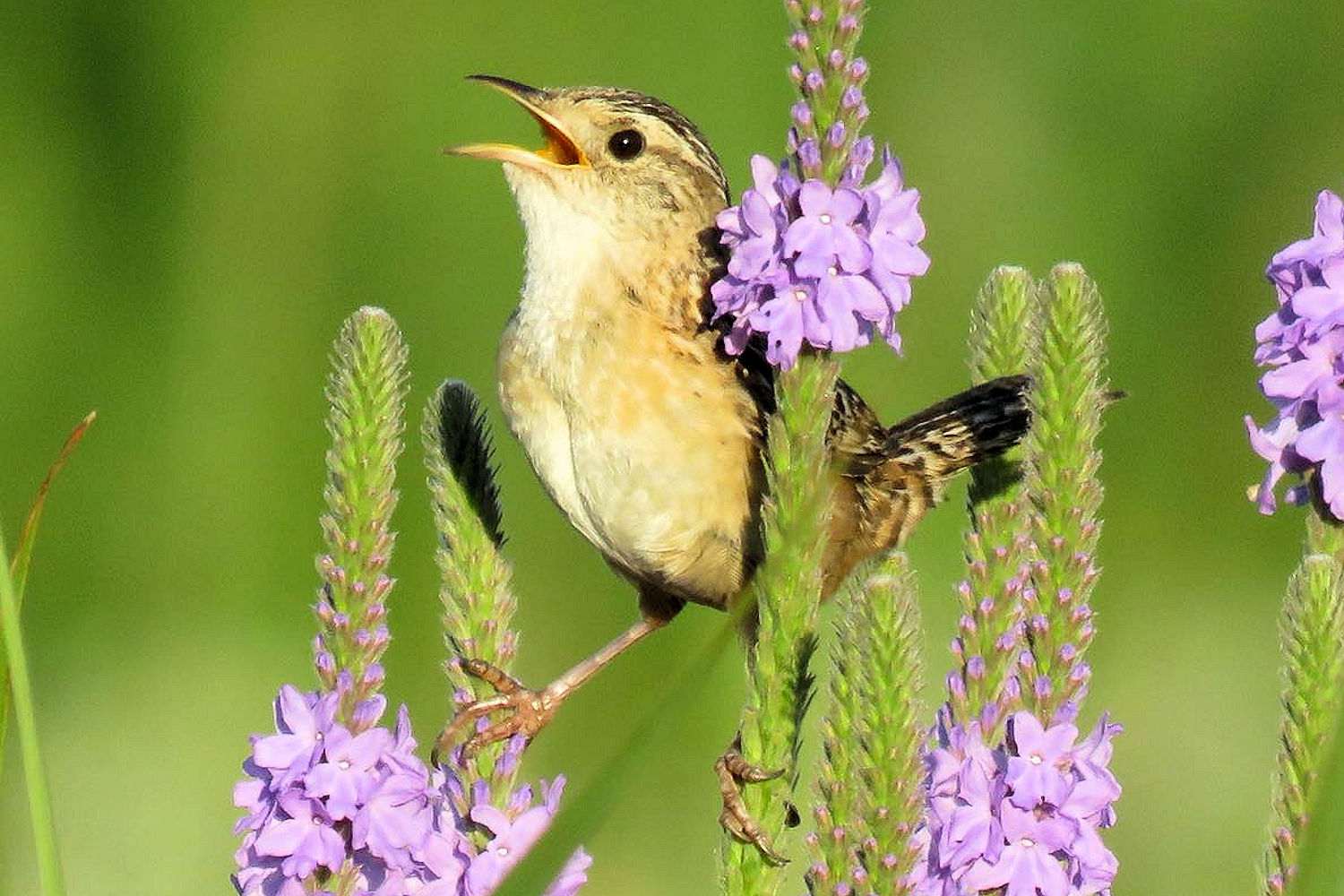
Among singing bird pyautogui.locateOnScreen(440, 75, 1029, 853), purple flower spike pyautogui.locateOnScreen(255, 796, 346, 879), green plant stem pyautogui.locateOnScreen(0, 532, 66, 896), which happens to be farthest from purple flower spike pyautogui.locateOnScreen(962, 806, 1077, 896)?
singing bird pyautogui.locateOnScreen(440, 75, 1029, 853)

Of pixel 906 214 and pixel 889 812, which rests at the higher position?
pixel 906 214

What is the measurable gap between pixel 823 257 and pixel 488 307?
413cm

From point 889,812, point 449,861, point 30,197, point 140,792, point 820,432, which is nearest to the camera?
point 889,812

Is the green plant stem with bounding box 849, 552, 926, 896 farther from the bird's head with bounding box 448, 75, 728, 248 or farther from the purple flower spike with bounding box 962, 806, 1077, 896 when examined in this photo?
the bird's head with bounding box 448, 75, 728, 248

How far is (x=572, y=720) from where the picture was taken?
5.54 m

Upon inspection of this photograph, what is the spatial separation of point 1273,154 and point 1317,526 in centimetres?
460

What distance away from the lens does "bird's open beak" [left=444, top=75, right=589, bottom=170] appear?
3686mm

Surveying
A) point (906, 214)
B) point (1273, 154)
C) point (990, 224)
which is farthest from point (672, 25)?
point (906, 214)

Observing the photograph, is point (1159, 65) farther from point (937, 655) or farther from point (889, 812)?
point (889, 812)

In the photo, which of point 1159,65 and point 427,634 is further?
point 1159,65

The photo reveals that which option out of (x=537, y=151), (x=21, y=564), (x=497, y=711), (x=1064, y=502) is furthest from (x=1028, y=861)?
(x=537, y=151)

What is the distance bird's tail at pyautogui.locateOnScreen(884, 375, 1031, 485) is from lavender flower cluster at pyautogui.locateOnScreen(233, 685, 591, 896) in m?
1.16

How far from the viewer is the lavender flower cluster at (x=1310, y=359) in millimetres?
2131

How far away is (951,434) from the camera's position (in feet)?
13.0
